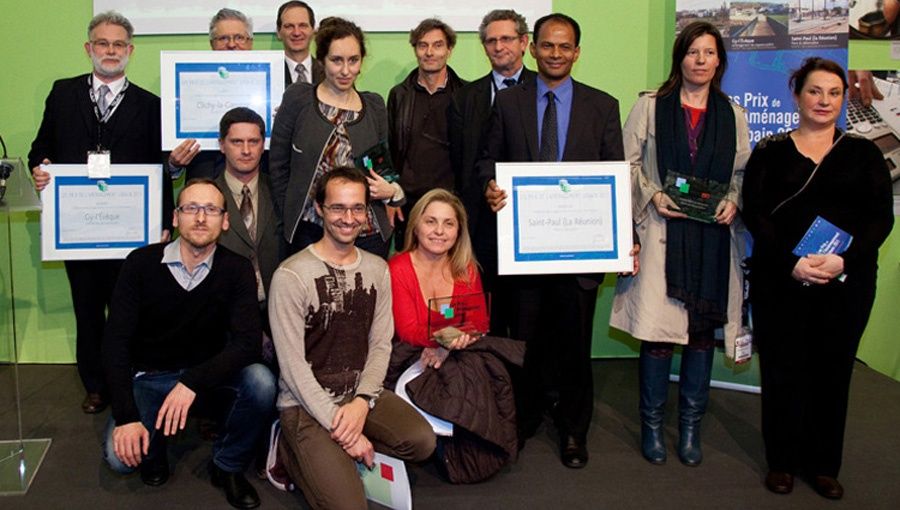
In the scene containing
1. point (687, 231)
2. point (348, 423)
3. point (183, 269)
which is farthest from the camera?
point (687, 231)

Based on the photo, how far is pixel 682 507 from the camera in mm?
3248

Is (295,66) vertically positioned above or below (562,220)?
above

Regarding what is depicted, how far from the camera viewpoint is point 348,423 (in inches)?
121

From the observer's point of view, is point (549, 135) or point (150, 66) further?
point (150, 66)

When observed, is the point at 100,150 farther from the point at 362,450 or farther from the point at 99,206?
the point at 362,450

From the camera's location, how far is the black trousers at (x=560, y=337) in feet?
12.0

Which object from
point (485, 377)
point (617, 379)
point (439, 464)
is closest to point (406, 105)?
point (485, 377)

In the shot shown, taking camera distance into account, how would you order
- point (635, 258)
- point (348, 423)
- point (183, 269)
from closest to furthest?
point (348, 423), point (183, 269), point (635, 258)

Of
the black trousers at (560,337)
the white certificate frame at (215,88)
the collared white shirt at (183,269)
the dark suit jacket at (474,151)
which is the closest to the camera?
the collared white shirt at (183,269)

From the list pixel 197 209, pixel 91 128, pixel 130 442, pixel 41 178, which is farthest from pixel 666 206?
pixel 41 178

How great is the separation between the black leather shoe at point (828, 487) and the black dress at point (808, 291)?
0.11 ft

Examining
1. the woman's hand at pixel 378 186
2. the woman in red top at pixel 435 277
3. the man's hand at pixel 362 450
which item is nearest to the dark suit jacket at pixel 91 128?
the woman's hand at pixel 378 186

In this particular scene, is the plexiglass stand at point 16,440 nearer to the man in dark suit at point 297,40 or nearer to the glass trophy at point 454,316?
the man in dark suit at point 297,40

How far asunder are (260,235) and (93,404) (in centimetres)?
150
